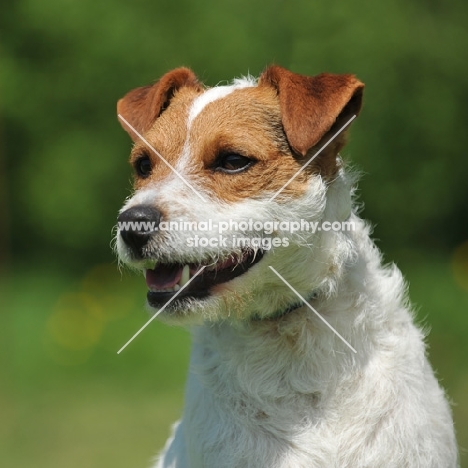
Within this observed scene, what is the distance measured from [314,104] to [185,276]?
110 centimetres

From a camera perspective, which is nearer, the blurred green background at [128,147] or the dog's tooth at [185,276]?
the dog's tooth at [185,276]

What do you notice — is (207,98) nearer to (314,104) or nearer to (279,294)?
(314,104)

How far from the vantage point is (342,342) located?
4.07m

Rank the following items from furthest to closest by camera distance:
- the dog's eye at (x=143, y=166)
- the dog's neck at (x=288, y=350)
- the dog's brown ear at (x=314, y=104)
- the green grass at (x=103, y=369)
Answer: the green grass at (x=103, y=369), the dog's eye at (x=143, y=166), the dog's brown ear at (x=314, y=104), the dog's neck at (x=288, y=350)

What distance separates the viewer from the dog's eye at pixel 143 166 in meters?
4.45

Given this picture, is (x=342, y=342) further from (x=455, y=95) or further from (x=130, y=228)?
(x=455, y=95)

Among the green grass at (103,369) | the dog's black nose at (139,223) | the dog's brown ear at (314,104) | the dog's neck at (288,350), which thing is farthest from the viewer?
the green grass at (103,369)

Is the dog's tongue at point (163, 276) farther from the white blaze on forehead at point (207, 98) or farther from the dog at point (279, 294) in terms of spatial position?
the white blaze on forehead at point (207, 98)

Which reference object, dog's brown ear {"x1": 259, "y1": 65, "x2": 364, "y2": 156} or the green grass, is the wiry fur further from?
the green grass

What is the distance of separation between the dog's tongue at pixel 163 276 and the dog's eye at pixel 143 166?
0.61m

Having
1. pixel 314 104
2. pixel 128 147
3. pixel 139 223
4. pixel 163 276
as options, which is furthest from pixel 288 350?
pixel 128 147

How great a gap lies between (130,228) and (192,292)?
45cm

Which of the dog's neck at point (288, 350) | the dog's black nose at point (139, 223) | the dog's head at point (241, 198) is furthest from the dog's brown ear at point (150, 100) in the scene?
the dog's neck at point (288, 350)

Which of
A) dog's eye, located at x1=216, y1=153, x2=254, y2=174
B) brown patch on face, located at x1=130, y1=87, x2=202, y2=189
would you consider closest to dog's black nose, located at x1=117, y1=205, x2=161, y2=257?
brown patch on face, located at x1=130, y1=87, x2=202, y2=189
